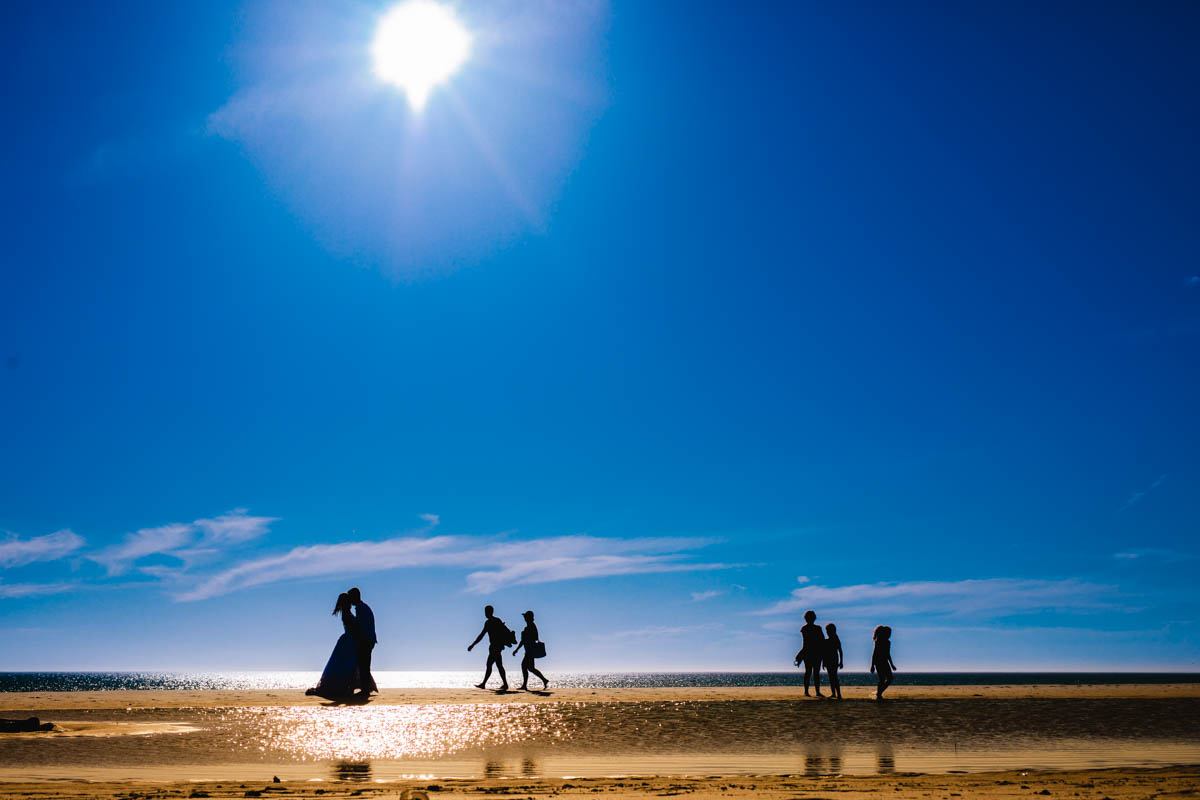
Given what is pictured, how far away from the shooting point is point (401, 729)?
1275cm

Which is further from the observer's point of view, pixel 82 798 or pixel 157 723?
pixel 157 723

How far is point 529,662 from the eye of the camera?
72.0 ft

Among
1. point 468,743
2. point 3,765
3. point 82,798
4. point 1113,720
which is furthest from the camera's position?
point 1113,720

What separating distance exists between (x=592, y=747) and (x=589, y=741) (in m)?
0.48

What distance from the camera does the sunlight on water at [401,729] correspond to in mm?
11086

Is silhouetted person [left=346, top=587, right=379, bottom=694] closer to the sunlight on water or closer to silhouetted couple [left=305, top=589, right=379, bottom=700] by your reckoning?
silhouetted couple [left=305, top=589, right=379, bottom=700]

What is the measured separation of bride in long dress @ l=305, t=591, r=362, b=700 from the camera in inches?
629

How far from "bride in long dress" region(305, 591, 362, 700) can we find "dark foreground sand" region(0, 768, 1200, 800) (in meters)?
7.34

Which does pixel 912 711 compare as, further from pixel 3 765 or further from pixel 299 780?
pixel 3 765

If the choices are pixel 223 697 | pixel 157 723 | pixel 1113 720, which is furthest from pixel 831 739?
pixel 223 697

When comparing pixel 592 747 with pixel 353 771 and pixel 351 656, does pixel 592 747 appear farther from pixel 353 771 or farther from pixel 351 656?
pixel 351 656

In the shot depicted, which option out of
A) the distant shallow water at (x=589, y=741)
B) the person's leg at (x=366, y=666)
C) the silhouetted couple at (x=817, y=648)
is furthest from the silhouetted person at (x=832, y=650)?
the person's leg at (x=366, y=666)

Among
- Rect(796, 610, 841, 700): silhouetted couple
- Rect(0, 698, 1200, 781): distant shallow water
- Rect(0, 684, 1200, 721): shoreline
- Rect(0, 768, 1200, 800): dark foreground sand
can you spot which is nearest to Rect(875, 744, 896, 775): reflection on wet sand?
Rect(0, 698, 1200, 781): distant shallow water

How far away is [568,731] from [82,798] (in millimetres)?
7186
